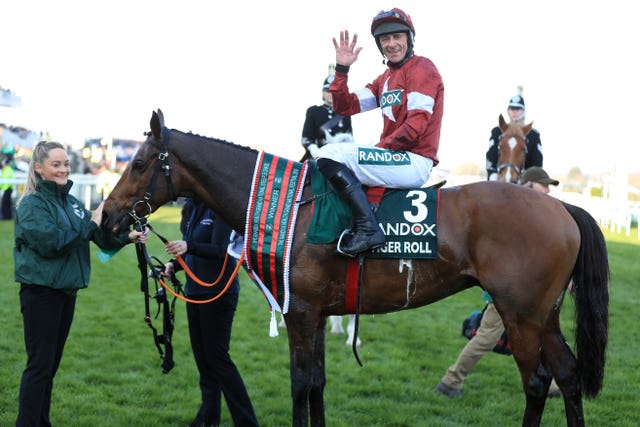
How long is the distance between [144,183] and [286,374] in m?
2.70

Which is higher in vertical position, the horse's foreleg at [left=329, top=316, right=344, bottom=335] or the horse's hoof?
the horse's foreleg at [left=329, top=316, right=344, bottom=335]

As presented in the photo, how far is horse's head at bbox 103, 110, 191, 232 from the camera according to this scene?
396 cm

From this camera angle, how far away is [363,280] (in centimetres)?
388

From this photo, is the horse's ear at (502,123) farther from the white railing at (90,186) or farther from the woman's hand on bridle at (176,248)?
the white railing at (90,186)

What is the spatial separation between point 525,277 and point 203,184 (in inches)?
77.3

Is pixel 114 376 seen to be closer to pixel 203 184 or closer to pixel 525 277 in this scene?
pixel 203 184

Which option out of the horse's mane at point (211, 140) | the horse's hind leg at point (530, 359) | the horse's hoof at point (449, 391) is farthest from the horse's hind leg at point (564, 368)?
the horse's mane at point (211, 140)

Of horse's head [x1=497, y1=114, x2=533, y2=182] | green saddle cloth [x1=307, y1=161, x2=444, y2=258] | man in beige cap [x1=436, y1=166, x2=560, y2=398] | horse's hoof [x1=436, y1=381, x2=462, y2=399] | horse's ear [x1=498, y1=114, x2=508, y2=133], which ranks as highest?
horse's ear [x1=498, y1=114, x2=508, y2=133]

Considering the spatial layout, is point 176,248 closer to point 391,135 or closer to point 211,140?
point 211,140

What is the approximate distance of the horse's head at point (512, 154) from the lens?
6.76m

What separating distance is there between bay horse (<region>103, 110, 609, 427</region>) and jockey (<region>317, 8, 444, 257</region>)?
0.22 m

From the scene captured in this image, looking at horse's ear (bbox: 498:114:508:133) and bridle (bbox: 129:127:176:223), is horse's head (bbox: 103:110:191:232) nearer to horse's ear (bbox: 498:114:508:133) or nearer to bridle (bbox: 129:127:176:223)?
bridle (bbox: 129:127:176:223)

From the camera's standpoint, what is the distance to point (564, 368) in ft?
13.3

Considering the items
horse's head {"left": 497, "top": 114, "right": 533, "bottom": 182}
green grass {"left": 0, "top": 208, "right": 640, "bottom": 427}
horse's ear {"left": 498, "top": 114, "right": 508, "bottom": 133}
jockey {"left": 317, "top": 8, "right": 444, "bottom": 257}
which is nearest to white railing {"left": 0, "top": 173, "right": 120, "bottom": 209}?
green grass {"left": 0, "top": 208, "right": 640, "bottom": 427}
